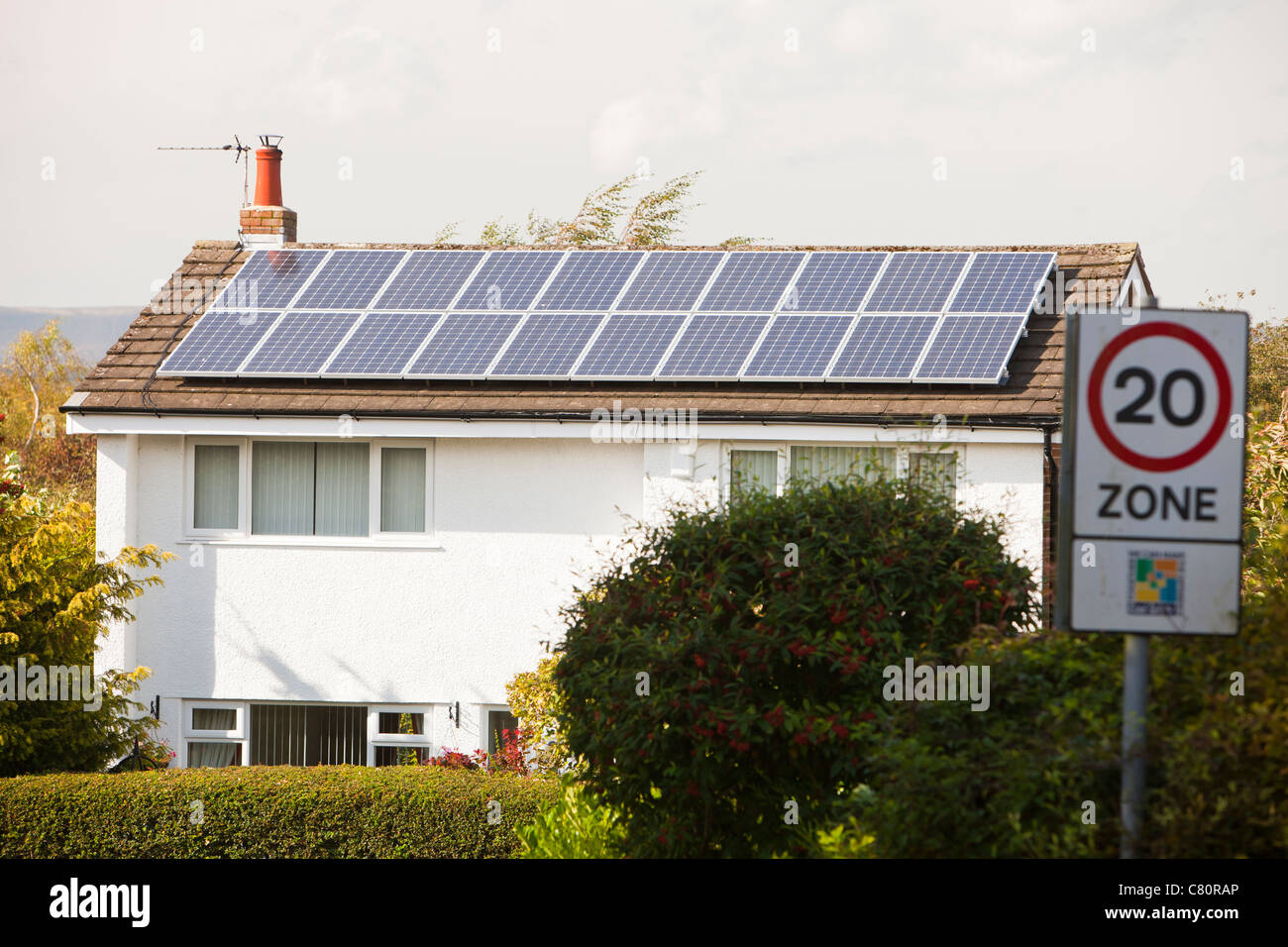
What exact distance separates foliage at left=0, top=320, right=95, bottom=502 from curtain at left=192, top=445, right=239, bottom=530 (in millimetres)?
18189

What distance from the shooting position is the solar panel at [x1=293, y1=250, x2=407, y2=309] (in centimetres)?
1661

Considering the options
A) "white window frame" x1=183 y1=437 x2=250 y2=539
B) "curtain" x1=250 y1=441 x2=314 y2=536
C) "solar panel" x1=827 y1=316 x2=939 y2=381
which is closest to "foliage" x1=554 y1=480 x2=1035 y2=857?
"solar panel" x1=827 y1=316 x2=939 y2=381

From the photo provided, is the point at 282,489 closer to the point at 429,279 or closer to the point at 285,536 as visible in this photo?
the point at 285,536

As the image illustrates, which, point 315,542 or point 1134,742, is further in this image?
point 315,542

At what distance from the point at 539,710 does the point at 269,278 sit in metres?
7.28

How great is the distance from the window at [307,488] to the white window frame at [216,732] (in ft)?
6.27

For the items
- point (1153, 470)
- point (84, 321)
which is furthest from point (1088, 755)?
point (84, 321)

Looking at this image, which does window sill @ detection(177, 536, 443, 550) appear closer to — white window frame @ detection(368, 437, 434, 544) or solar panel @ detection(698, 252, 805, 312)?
white window frame @ detection(368, 437, 434, 544)

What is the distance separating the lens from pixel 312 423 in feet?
48.7

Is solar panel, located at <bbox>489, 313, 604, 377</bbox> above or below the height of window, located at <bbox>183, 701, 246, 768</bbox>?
above

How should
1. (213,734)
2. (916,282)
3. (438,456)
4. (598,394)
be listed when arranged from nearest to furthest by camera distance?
(598,394) → (438,456) → (213,734) → (916,282)

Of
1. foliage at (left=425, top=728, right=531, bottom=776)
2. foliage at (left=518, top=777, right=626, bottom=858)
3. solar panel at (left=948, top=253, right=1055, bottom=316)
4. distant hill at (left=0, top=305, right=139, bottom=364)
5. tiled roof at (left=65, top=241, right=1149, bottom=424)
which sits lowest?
foliage at (left=425, top=728, right=531, bottom=776)

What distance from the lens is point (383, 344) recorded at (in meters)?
15.6
